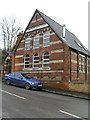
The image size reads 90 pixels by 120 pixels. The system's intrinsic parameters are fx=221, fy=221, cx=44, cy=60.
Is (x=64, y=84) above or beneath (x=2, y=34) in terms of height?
beneath

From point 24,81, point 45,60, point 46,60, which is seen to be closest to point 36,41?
point 45,60

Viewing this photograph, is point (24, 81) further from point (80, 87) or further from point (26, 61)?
point (26, 61)

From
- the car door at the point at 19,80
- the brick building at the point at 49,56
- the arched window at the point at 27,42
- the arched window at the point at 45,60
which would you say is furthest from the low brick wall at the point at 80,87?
the arched window at the point at 27,42

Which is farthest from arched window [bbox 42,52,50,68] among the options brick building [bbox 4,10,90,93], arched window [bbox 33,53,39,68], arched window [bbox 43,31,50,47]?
arched window [bbox 43,31,50,47]

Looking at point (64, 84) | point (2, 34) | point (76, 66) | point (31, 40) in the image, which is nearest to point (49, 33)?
point (31, 40)

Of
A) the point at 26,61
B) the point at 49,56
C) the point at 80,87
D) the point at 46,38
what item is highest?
the point at 46,38

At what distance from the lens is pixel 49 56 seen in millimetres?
26797

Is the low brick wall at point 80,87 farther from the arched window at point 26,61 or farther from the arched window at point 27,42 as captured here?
the arched window at point 27,42

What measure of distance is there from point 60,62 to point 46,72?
240 cm

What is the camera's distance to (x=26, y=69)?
2923 centimetres

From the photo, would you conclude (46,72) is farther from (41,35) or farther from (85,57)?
(85,57)

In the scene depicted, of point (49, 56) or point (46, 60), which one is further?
point (46, 60)

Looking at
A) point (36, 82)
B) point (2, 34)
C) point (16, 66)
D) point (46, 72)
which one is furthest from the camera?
point (2, 34)

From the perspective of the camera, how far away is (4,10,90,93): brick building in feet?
81.8
